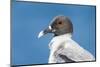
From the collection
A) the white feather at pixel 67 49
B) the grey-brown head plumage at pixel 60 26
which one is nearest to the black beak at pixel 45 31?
the grey-brown head plumage at pixel 60 26

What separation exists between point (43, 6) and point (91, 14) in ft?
1.98

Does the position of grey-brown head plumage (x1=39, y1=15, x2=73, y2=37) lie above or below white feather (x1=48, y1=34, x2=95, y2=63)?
above

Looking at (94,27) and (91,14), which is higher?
(91,14)

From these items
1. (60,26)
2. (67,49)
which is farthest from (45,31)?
(67,49)

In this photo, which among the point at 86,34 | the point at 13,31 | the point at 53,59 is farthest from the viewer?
the point at 86,34

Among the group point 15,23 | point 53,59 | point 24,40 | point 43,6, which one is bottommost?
point 53,59

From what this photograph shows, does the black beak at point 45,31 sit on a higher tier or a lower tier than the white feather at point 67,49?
higher

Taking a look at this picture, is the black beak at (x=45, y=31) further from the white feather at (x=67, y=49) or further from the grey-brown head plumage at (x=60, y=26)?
the white feather at (x=67, y=49)

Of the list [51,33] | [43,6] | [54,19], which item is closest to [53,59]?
[51,33]

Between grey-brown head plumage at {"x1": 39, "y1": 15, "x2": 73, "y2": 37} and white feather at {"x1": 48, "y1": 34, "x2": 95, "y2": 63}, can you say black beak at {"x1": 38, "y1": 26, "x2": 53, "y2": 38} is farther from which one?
white feather at {"x1": 48, "y1": 34, "x2": 95, "y2": 63}

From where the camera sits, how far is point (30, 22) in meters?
2.13

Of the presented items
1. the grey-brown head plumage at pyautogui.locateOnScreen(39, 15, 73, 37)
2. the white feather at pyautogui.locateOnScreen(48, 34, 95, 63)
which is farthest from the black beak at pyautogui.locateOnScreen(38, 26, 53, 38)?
the white feather at pyautogui.locateOnScreen(48, 34, 95, 63)

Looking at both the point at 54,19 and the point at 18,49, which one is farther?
the point at 54,19

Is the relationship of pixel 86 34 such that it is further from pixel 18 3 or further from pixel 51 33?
pixel 18 3
